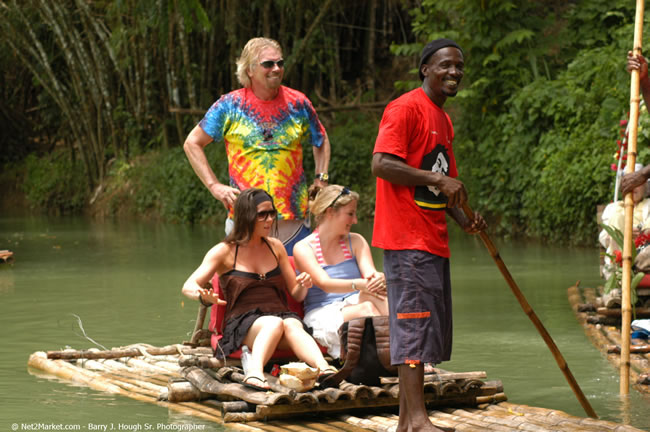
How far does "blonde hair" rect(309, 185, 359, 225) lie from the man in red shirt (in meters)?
1.43

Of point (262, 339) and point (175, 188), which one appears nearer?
point (262, 339)

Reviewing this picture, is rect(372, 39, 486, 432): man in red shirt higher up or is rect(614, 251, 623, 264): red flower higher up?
rect(372, 39, 486, 432): man in red shirt

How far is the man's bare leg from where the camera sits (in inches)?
167

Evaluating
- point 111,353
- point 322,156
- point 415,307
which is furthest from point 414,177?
point 111,353

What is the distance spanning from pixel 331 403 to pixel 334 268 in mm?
1140

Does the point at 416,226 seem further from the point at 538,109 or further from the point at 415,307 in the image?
the point at 538,109

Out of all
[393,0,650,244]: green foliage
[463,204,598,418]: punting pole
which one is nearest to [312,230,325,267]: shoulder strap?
[463,204,598,418]: punting pole

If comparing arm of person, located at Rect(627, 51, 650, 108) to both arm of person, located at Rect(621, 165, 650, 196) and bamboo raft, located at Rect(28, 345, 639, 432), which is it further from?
bamboo raft, located at Rect(28, 345, 639, 432)

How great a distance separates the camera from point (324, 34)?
862 inches

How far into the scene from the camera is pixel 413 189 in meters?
4.31

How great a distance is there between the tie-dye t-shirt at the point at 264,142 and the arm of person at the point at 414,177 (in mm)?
1939

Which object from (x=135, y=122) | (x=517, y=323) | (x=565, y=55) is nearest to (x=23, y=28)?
(x=135, y=122)

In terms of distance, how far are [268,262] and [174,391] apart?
91 centimetres

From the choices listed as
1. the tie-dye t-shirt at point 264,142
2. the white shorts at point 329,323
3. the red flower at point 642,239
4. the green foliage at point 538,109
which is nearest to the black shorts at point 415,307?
the white shorts at point 329,323
